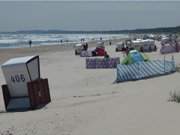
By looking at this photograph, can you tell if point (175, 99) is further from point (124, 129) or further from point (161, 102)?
point (124, 129)

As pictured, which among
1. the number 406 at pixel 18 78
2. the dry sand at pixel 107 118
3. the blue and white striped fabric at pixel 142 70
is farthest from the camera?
the blue and white striped fabric at pixel 142 70

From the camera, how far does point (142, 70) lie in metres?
18.4

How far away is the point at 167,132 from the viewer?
766cm

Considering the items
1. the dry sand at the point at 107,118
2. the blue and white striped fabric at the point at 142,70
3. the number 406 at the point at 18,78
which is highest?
the number 406 at the point at 18,78

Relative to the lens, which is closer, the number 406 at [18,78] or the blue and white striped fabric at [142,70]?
the number 406 at [18,78]

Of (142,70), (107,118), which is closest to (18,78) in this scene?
(107,118)

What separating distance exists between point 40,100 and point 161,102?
3752 millimetres

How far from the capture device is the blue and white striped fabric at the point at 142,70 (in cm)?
1816

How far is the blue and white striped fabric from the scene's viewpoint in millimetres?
18156

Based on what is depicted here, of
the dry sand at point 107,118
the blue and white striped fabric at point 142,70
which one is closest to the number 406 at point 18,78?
the dry sand at point 107,118

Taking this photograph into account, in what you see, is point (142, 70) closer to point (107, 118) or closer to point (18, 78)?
point (18, 78)

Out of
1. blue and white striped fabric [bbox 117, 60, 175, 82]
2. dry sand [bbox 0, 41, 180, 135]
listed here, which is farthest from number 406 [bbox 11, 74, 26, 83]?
blue and white striped fabric [bbox 117, 60, 175, 82]

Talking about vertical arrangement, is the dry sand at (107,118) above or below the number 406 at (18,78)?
below

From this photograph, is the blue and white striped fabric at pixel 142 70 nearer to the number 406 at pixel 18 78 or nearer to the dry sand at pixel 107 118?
the dry sand at pixel 107 118
